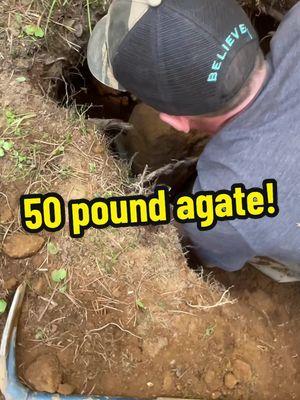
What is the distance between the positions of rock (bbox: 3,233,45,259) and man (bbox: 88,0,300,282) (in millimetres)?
628

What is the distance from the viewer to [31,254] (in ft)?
6.26

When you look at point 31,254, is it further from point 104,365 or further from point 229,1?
point 229,1

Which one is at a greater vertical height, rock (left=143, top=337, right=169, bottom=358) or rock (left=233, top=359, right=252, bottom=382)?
rock (left=143, top=337, right=169, bottom=358)

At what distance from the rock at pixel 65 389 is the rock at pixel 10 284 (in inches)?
14.7

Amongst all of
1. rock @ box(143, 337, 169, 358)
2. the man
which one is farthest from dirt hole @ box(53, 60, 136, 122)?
rock @ box(143, 337, 169, 358)

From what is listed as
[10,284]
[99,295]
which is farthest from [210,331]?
[10,284]

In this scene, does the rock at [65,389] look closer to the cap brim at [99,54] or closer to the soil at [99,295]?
the soil at [99,295]

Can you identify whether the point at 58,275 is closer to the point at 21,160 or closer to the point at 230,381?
the point at 21,160

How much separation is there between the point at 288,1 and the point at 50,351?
1821 mm

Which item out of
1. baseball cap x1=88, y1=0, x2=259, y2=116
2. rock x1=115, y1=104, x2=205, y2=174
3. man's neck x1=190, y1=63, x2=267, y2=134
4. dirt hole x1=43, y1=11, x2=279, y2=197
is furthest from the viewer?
rock x1=115, y1=104, x2=205, y2=174

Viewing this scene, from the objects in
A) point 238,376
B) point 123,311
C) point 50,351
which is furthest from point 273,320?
point 50,351

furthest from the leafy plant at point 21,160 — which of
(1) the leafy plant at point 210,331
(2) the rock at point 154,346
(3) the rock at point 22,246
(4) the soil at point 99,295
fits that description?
(1) the leafy plant at point 210,331

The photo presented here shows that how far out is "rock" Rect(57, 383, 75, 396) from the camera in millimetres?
1796

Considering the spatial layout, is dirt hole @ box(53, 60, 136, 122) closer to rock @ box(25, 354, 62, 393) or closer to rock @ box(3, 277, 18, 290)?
rock @ box(3, 277, 18, 290)
